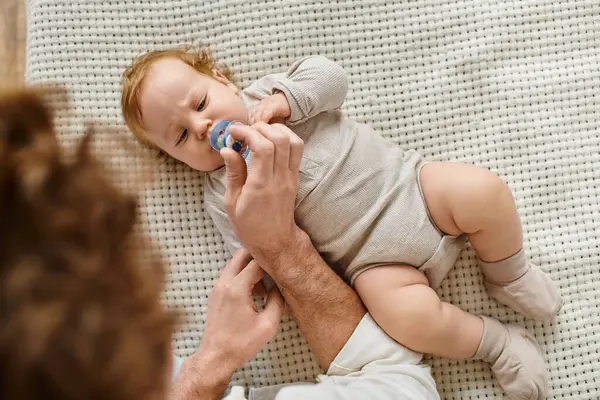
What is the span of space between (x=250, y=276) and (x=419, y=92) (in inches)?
22.6

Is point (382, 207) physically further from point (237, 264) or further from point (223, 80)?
point (223, 80)

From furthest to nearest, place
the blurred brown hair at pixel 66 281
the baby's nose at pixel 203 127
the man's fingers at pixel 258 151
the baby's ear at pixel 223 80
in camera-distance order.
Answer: the baby's ear at pixel 223 80 < the baby's nose at pixel 203 127 < the man's fingers at pixel 258 151 < the blurred brown hair at pixel 66 281

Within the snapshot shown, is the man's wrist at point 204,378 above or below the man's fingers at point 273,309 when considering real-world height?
below

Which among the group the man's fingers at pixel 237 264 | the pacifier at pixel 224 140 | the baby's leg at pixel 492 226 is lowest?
the man's fingers at pixel 237 264

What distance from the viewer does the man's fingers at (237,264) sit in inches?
46.8

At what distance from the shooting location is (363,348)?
116 centimetres

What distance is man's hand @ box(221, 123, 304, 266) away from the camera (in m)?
1.00

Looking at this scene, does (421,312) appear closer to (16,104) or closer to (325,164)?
(325,164)

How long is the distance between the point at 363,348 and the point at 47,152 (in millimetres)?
782

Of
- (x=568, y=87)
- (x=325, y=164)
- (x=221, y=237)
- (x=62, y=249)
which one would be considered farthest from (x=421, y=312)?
(x=62, y=249)

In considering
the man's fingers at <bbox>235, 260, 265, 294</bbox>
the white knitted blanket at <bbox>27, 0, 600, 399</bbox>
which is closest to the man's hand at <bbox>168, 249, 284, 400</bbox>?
the man's fingers at <bbox>235, 260, 265, 294</bbox>

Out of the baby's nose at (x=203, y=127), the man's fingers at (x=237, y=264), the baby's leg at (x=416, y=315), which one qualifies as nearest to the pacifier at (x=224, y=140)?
the baby's nose at (x=203, y=127)

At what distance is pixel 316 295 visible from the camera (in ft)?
3.81

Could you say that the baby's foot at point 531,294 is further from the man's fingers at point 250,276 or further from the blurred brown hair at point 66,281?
the blurred brown hair at point 66,281
